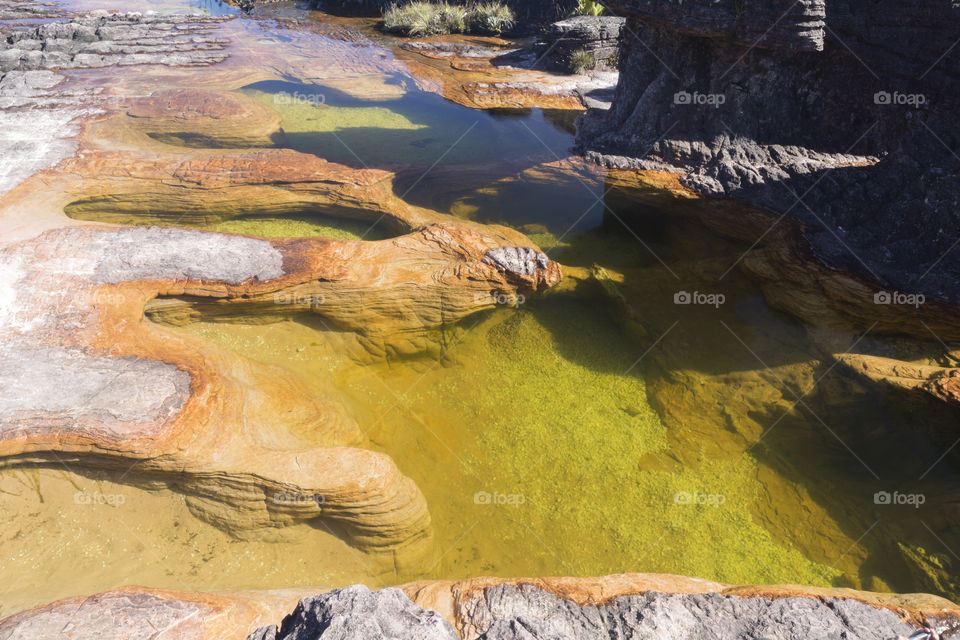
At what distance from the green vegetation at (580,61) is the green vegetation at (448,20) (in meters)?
4.75

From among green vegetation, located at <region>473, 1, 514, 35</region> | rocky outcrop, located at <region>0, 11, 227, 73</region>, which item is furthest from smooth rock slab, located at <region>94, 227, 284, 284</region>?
green vegetation, located at <region>473, 1, 514, 35</region>

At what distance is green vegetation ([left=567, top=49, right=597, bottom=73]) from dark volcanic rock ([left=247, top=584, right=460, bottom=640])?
12.5m

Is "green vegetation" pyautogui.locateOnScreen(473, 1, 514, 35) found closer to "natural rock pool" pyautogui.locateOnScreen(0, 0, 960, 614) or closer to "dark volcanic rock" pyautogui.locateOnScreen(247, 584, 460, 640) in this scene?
"natural rock pool" pyautogui.locateOnScreen(0, 0, 960, 614)

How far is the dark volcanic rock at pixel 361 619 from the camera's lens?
8.18 feet

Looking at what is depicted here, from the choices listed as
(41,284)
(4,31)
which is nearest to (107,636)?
(41,284)

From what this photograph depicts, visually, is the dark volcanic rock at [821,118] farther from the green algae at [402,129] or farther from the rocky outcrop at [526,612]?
the rocky outcrop at [526,612]

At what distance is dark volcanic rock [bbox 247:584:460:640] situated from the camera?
249 cm

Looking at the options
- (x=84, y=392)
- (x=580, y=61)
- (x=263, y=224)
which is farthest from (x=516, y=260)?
(x=580, y=61)

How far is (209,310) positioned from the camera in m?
5.55

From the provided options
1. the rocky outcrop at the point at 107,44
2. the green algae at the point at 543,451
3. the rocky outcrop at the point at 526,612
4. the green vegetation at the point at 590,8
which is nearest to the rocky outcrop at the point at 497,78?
the green vegetation at the point at 590,8

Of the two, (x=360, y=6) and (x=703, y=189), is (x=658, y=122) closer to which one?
(x=703, y=189)

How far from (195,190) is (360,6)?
14.5 meters

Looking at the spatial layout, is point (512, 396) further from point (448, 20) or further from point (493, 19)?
point (448, 20)

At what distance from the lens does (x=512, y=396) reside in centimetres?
552
